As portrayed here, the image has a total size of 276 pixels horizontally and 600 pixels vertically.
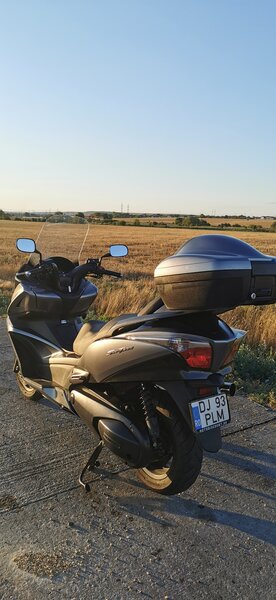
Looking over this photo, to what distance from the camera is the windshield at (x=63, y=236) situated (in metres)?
4.26

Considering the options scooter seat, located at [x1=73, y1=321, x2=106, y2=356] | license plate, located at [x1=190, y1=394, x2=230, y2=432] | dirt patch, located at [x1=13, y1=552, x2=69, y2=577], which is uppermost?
scooter seat, located at [x1=73, y1=321, x2=106, y2=356]

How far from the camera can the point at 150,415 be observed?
2.70 m

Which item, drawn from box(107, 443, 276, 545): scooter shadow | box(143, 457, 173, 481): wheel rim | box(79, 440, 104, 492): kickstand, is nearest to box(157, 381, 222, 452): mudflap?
box(143, 457, 173, 481): wheel rim

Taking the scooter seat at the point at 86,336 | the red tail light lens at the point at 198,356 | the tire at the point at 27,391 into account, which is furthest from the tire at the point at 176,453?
the tire at the point at 27,391

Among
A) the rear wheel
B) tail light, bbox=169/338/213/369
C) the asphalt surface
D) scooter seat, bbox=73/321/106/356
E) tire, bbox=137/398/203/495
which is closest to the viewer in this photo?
the asphalt surface

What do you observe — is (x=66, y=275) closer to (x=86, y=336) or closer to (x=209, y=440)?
(x=86, y=336)

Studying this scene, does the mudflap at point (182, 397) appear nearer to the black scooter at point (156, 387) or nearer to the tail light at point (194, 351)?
the black scooter at point (156, 387)

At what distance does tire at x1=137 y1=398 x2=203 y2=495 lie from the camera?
8.75ft

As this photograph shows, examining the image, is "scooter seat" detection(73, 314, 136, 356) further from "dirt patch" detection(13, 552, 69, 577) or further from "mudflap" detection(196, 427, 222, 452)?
"dirt patch" detection(13, 552, 69, 577)

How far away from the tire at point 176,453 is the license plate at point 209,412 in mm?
145

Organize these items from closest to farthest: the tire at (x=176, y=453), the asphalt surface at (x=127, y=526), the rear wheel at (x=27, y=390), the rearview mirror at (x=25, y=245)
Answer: the asphalt surface at (x=127, y=526), the tire at (x=176, y=453), the rearview mirror at (x=25, y=245), the rear wheel at (x=27, y=390)

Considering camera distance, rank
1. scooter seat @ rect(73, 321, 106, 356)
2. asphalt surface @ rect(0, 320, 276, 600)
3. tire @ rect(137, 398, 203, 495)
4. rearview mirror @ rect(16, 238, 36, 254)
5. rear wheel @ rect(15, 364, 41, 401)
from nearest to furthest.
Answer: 1. asphalt surface @ rect(0, 320, 276, 600)
2. tire @ rect(137, 398, 203, 495)
3. scooter seat @ rect(73, 321, 106, 356)
4. rearview mirror @ rect(16, 238, 36, 254)
5. rear wheel @ rect(15, 364, 41, 401)

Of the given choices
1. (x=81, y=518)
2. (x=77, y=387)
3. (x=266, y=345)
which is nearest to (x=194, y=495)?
(x=81, y=518)

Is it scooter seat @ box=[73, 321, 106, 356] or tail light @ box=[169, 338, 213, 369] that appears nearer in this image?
tail light @ box=[169, 338, 213, 369]
